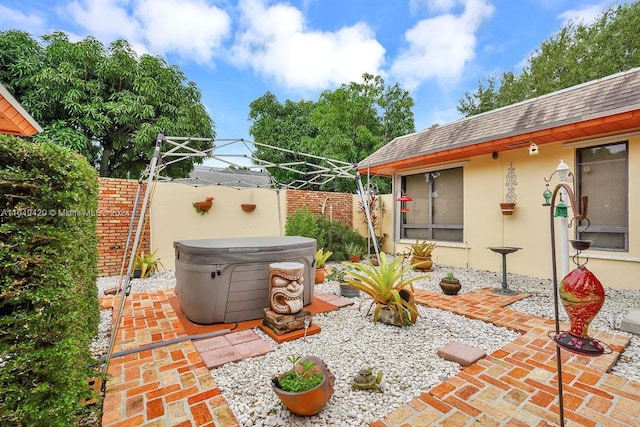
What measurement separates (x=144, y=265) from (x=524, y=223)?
25.8 feet

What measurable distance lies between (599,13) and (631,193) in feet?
46.7

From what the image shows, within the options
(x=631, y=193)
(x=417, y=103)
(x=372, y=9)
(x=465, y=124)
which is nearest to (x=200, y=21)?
(x=372, y=9)

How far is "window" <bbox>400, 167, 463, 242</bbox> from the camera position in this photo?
7.12 meters

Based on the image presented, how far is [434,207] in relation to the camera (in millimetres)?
7582

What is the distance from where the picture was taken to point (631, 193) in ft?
15.3

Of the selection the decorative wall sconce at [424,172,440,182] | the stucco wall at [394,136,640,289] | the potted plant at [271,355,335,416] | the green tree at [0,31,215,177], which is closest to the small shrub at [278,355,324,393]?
the potted plant at [271,355,335,416]

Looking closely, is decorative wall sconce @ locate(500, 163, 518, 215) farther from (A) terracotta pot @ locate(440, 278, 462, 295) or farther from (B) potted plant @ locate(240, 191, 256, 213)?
(B) potted plant @ locate(240, 191, 256, 213)

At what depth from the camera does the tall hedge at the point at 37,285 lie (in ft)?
4.17

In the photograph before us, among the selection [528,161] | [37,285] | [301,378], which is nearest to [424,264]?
[528,161]

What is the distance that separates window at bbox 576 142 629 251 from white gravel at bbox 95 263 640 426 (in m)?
1.03

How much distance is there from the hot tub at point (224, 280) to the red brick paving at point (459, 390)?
408 millimetres

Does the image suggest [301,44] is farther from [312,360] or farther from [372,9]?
[312,360]

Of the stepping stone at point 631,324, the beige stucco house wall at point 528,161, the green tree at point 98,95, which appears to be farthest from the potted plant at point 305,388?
the green tree at point 98,95

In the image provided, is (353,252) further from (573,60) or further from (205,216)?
(573,60)
